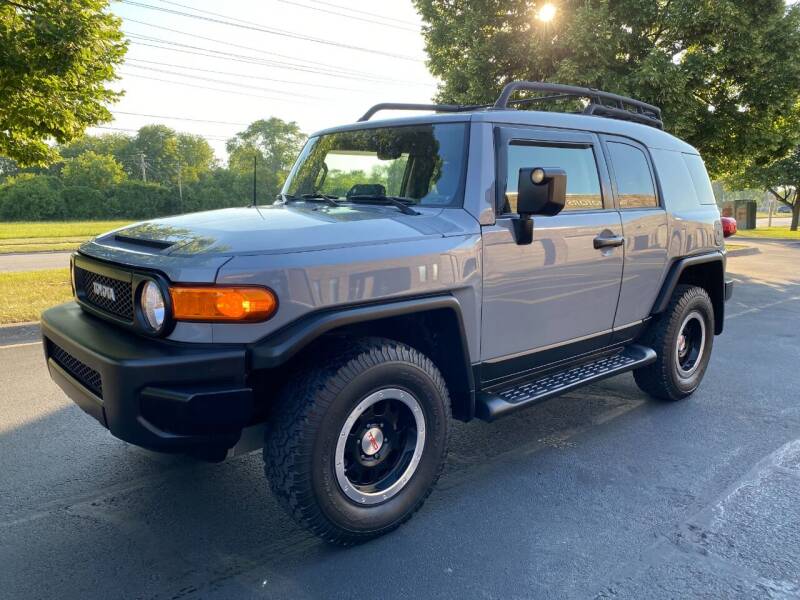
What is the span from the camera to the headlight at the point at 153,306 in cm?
242

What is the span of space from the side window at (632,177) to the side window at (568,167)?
0.26 meters

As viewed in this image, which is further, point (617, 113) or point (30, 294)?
point (30, 294)

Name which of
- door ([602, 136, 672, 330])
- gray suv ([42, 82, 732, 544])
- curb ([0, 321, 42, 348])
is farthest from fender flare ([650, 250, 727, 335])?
curb ([0, 321, 42, 348])

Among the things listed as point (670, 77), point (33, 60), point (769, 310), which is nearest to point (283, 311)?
point (33, 60)

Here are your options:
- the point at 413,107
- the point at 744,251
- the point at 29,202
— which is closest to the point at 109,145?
the point at 29,202

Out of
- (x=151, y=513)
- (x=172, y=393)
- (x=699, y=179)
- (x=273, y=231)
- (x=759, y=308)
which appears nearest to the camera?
(x=172, y=393)

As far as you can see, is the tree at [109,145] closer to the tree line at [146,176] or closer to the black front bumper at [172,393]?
the tree line at [146,176]

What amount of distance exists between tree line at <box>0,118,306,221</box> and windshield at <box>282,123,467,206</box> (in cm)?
2512

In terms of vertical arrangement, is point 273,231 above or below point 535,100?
below

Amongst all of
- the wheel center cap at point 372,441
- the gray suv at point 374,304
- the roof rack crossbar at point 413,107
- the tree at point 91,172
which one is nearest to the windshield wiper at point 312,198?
the gray suv at point 374,304

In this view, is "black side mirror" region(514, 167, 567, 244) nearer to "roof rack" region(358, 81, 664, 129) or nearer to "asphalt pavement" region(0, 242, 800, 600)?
"roof rack" region(358, 81, 664, 129)

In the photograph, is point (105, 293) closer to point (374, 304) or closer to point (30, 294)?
point (374, 304)

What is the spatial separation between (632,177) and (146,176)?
90.9 m

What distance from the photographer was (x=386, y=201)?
3.34 meters
